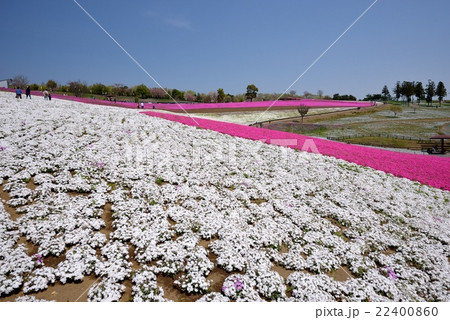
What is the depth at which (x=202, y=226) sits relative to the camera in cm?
1055

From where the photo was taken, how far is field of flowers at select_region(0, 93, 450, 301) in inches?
300

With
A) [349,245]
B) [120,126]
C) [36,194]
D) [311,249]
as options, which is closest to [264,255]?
[311,249]

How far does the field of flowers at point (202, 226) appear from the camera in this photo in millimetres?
7629

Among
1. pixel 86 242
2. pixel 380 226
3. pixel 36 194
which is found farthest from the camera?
pixel 380 226

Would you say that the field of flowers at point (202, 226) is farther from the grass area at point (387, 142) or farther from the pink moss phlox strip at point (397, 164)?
the grass area at point (387, 142)

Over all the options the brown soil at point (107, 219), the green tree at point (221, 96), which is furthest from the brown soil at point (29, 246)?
the green tree at point (221, 96)

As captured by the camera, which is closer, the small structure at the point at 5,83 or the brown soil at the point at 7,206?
the brown soil at the point at 7,206

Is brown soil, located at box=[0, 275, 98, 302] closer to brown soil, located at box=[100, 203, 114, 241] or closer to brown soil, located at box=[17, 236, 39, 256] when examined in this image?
brown soil, located at box=[17, 236, 39, 256]

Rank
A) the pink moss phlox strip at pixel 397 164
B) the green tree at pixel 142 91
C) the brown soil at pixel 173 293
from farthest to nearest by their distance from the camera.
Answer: the green tree at pixel 142 91
the pink moss phlox strip at pixel 397 164
the brown soil at pixel 173 293

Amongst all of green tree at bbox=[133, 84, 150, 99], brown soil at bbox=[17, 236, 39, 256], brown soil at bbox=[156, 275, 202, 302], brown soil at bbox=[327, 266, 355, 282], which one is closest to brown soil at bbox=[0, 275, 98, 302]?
brown soil at bbox=[17, 236, 39, 256]
